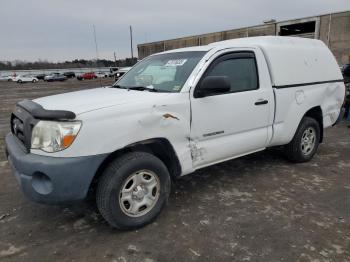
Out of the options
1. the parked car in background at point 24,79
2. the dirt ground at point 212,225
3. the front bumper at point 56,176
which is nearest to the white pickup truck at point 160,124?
the front bumper at point 56,176

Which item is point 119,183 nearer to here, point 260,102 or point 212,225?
point 212,225

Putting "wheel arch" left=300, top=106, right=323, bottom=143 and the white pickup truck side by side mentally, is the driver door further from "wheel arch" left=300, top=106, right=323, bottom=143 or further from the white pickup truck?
"wheel arch" left=300, top=106, right=323, bottom=143

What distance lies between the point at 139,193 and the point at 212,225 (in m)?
0.81

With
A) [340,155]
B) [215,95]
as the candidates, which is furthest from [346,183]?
[215,95]

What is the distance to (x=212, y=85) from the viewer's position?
130 inches

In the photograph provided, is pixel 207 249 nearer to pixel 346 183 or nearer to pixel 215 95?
pixel 215 95

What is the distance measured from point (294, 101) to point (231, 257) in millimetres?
2688

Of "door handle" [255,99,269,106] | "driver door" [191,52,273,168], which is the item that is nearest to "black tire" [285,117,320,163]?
"driver door" [191,52,273,168]

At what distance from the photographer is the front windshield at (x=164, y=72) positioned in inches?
140

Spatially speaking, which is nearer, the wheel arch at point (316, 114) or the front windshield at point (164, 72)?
the front windshield at point (164, 72)

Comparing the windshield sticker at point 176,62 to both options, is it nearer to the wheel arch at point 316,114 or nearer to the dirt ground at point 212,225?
the dirt ground at point 212,225

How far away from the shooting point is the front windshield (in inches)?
140

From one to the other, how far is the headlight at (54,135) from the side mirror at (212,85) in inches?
53.8

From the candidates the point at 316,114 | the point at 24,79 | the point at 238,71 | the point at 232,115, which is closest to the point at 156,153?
the point at 232,115
